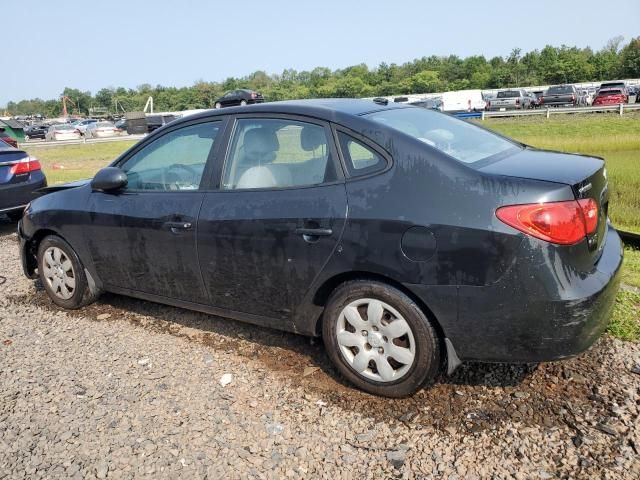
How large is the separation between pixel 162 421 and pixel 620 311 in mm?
3345

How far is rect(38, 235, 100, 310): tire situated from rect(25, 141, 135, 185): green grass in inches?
396

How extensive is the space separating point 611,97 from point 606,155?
2482 centimetres

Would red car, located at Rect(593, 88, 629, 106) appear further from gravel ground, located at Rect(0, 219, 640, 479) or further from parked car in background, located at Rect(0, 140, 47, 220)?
gravel ground, located at Rect(0, 219, 640, 479)

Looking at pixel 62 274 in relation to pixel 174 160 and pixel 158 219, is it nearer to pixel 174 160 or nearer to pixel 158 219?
pixel 158 219

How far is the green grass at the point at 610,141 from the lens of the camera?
839cm

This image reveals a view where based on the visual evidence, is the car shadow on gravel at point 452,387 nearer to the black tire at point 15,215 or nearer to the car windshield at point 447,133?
the car windshield at point 447,133

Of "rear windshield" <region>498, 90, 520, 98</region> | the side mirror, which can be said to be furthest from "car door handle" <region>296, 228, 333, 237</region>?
Answer: "rear windshield" <region>498, 90, 520, 98</region>

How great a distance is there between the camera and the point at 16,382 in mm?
3799

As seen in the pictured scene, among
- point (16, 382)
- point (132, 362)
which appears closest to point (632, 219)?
point (132, 362)

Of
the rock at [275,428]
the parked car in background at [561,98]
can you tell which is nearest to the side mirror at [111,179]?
the rock at [275,428]

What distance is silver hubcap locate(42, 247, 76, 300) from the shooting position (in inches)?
193

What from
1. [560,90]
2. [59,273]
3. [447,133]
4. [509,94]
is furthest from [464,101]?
[447,133]

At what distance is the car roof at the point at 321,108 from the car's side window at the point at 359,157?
7.5 inches

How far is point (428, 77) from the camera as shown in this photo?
8319cm
